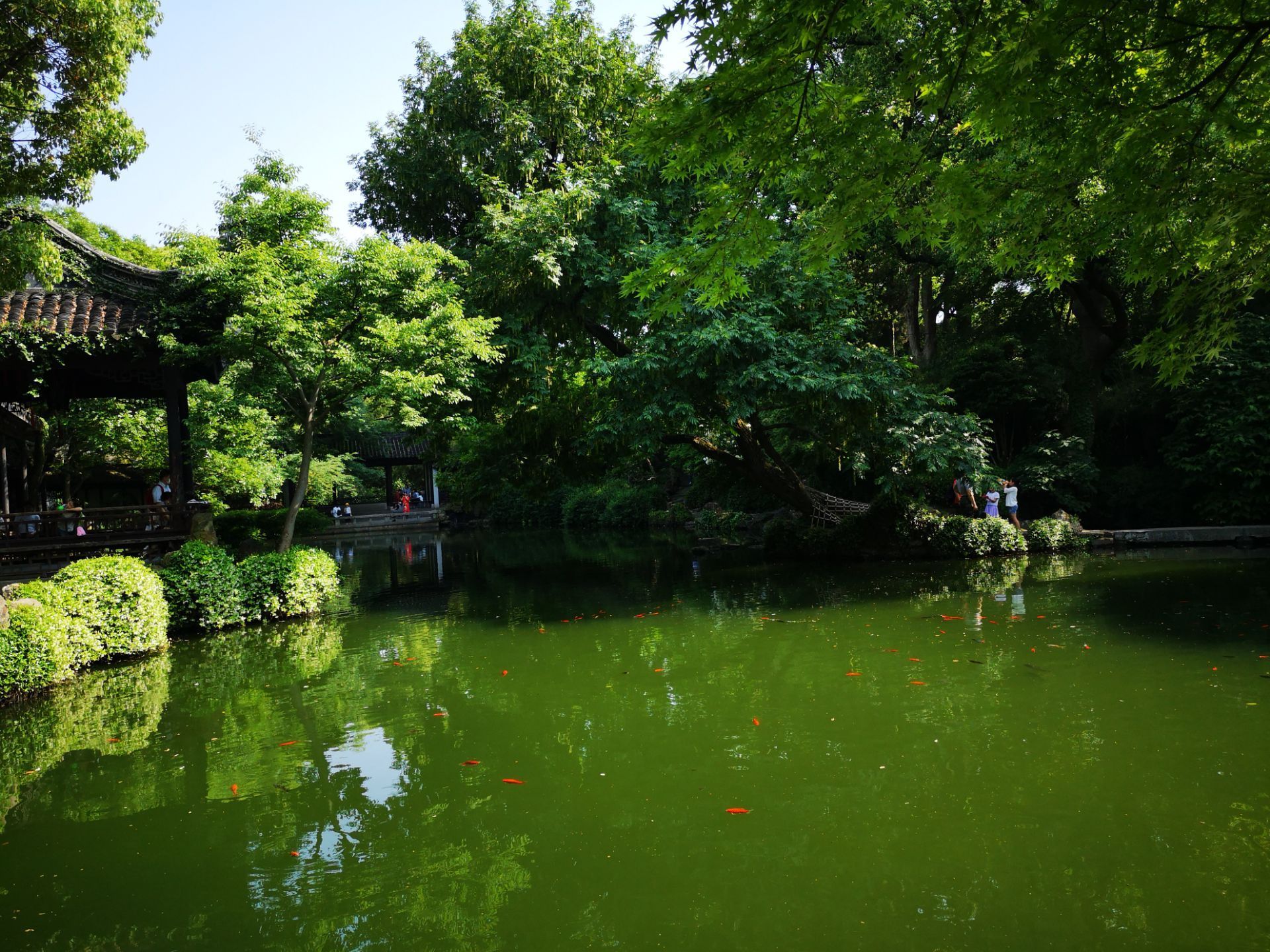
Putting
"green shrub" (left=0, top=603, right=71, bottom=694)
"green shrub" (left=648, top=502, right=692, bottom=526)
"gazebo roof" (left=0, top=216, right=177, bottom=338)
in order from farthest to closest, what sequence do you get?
1. "green shrub" (left=648, top=502, right=692, bottom=526)
2. "gazebo roof" (left=0, top=216, right=177, bottom=338)
3. "green shrub" (left=0, top=603, right=71, bottom=694)

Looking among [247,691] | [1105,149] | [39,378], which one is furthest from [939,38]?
[39,378]

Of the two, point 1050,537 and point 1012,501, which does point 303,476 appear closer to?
point 1012,501

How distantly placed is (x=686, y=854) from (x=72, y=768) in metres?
4.43

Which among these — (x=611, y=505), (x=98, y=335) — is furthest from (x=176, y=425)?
(x=611, y=505)

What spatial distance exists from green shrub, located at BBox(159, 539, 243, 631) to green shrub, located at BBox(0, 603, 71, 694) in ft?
7.64

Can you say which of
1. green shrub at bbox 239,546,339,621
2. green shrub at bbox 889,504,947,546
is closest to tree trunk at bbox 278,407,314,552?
green shrub at bbox 239,546,339,621

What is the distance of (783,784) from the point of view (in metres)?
4.23

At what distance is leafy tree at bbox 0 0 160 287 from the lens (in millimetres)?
7488

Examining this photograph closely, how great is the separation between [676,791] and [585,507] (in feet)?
88.4

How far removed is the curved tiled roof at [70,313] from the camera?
1019 cm

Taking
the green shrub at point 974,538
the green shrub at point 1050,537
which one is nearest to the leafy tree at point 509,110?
the green shrub at point 974,538

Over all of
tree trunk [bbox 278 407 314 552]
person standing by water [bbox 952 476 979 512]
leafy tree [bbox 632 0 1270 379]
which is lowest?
person standing by water [bbox 952 476 979 512]

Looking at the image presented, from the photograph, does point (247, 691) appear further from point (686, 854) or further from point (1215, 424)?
point (1215, 424)

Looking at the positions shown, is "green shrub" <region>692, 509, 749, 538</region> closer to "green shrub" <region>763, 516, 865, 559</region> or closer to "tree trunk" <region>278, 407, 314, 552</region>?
"green shrub" <region>763, 516, 865, 559</region>
